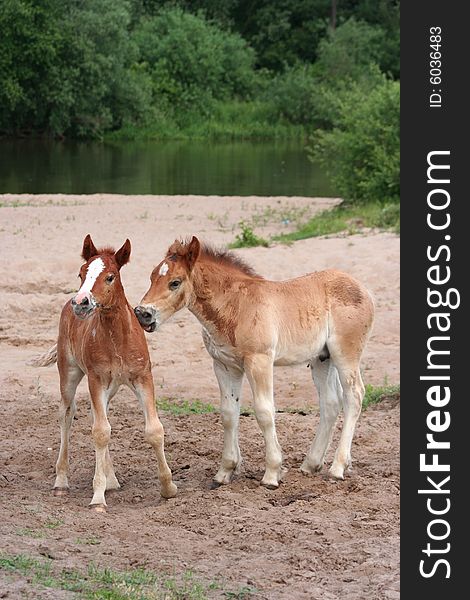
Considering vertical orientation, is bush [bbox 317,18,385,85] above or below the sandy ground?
above

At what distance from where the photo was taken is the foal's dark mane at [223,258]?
8195 mm

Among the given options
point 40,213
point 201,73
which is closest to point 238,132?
point 201,73

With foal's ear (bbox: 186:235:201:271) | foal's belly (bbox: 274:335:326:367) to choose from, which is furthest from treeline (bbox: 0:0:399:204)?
foal's ear (bbox: 186:235:201:271)

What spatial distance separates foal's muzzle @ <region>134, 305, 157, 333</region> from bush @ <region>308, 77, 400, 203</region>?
16.0m

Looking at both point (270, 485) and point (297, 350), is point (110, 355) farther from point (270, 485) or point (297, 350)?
point (270, 485)

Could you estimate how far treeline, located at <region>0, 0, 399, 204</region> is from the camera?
4888 centimetres

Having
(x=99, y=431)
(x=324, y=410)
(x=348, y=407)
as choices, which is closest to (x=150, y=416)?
(x=99, y=431)

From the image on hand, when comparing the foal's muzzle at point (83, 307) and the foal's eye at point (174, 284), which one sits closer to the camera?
the foal's muzzle at point (83, 307)

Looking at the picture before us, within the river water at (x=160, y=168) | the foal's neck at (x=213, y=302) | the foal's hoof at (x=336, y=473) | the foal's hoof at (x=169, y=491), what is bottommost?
the foal's hoof at (x=169, y=491)

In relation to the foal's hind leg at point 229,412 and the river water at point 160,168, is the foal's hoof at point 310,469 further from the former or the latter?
the river water at point 160,168

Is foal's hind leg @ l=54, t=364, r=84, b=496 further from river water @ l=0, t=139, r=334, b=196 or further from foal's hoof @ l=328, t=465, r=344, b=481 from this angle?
river water @ l=0, t=139, r=334, b=196

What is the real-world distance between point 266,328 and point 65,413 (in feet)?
5.17

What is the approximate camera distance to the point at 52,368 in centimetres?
1221

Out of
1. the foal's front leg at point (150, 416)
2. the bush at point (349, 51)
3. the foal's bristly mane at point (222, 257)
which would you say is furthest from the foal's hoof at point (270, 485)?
the bush at point (349, 51)
